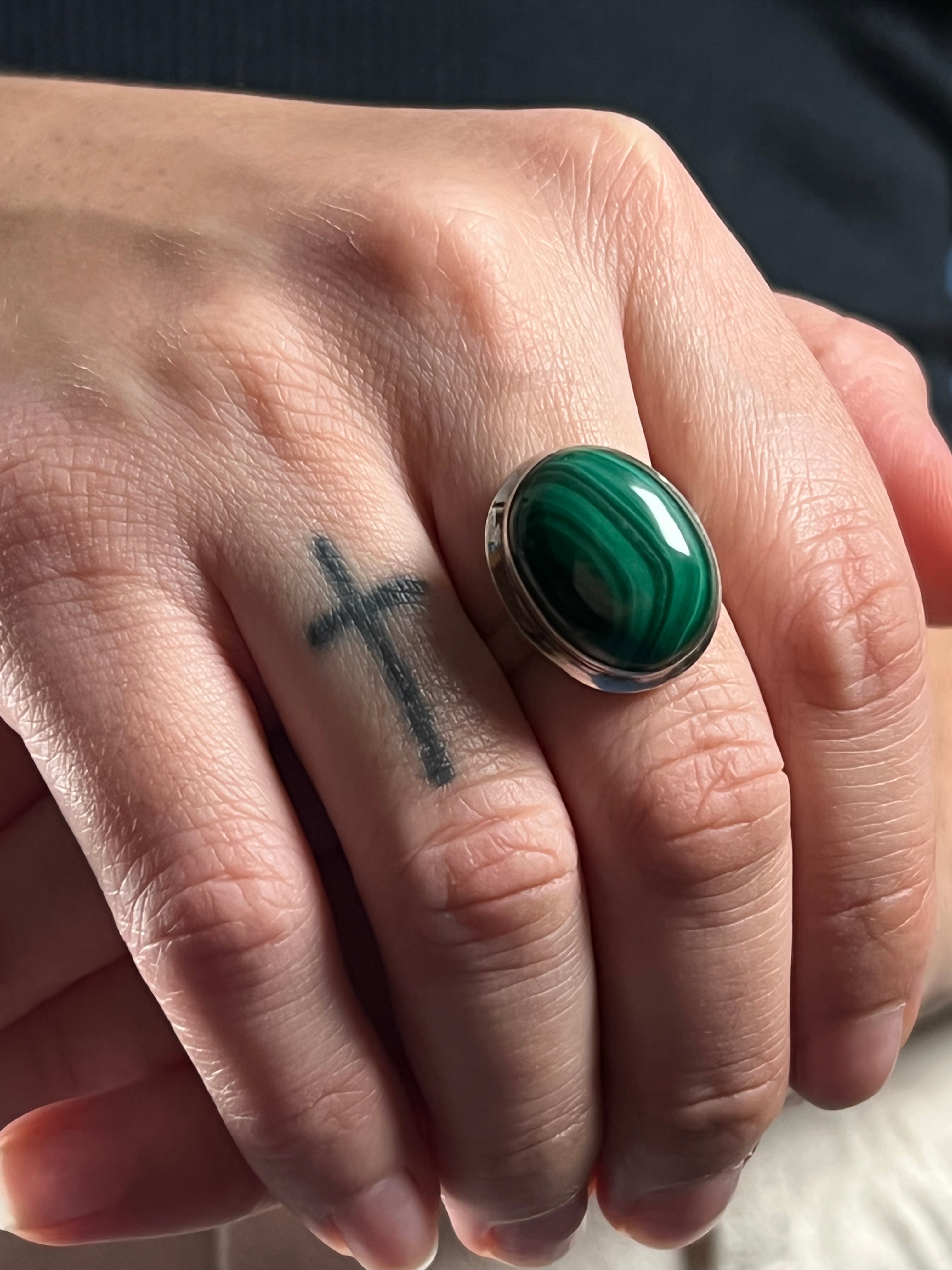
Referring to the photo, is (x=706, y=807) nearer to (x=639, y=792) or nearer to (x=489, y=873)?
(x=639, y=792)

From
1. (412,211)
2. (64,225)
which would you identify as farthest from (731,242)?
(64,225)

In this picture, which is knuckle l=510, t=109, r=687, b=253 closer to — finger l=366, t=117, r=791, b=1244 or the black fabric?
finger l=366, t=117, r=791, b=1244

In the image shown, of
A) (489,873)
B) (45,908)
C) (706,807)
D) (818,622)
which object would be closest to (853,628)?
(818,622)

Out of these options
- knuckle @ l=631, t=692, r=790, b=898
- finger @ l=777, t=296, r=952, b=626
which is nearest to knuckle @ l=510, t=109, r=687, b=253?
finger @ l=777, t=296, r=952, b=626

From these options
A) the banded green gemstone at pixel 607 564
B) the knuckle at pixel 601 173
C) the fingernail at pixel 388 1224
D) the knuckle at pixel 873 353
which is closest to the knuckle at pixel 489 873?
the banded green gemstone at pixel 607 564

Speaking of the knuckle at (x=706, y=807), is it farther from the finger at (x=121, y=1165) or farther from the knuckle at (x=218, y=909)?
the finger at (x=121, y=1165)

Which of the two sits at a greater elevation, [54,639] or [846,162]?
[846,162]

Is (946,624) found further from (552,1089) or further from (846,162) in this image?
(846,162)
